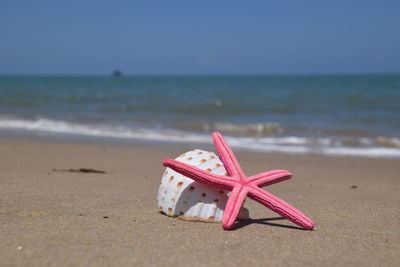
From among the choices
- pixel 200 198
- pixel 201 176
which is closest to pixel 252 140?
pixel 200 198

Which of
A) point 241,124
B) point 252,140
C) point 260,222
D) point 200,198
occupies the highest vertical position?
point 200,198

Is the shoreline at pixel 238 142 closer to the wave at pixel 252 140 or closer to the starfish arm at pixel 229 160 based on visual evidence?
the wave at pixel 252 140

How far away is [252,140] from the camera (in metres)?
11.6

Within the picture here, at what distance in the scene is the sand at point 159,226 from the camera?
271 centimetres

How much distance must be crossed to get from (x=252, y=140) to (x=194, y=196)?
27.4ft

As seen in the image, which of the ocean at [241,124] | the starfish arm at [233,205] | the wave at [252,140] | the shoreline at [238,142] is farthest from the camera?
the ocean at [241,124]

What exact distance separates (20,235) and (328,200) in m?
3.23

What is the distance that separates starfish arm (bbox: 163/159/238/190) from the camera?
3.26 m

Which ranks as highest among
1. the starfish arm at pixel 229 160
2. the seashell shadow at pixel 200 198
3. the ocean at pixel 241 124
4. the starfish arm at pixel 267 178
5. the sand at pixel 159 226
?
the starfish arm at pixel 229 160

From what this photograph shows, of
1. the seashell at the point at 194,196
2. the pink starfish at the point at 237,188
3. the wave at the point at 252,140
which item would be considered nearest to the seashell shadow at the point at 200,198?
the seashell at the point at 194,196

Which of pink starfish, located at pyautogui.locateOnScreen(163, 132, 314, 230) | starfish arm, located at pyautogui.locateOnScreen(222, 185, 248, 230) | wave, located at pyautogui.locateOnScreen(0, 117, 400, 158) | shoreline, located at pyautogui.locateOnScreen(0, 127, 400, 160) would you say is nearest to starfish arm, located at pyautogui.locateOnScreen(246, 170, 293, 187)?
pink starfish, located at pyautogui.locateOnScreen(163, 132, 314, 230)

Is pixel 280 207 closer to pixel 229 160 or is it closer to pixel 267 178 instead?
pixel 267 178

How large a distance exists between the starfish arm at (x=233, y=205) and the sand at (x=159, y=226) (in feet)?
0.30

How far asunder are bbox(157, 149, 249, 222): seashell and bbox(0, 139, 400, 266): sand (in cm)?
7
